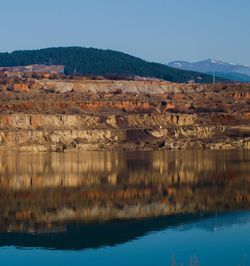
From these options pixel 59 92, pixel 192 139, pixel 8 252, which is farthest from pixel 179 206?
pixel 59 92

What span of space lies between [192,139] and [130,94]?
3175cm

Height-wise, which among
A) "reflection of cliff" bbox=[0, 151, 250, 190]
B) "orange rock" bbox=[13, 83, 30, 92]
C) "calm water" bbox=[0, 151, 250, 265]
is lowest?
"reflection of cliff" bbox=[0, 151, 250, 190]

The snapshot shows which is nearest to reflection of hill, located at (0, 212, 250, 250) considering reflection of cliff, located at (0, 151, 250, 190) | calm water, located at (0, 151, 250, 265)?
calm water, located at (0, 151, 250, 265)

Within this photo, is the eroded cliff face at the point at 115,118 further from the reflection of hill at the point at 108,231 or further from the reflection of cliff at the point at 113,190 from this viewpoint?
the reflection of hill at the point at 108,231

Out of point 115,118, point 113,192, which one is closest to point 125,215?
point 113,192

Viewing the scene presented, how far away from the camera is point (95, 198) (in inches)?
1416

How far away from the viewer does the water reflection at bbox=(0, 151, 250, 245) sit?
1144 inches

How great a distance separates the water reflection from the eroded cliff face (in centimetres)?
2403

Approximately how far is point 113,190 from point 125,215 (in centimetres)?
878

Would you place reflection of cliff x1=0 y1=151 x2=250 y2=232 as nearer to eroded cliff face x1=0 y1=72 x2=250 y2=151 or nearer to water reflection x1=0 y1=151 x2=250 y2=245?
water reflection x1=0 y1=151 x2=250 y2=245

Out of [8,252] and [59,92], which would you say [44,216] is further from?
[59,92]

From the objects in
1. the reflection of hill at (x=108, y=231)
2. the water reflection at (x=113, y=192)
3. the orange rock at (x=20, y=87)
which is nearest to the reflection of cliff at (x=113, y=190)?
the water reflection at (x=113, y=192)

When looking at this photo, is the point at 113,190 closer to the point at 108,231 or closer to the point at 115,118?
the point at 108,231

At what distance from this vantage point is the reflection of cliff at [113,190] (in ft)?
101
